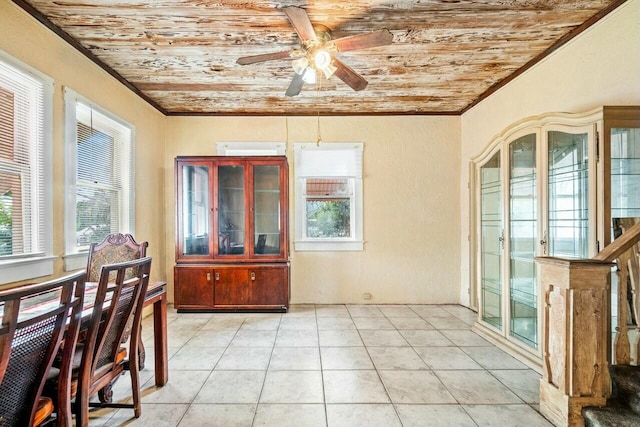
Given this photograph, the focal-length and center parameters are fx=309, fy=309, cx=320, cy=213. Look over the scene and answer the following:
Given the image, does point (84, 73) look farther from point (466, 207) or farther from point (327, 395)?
point (466, 207)

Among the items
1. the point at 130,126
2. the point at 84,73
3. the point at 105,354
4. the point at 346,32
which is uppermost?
the point at 346,32

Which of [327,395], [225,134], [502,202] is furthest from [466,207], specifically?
[225,134]

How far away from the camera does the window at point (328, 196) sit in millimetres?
4496

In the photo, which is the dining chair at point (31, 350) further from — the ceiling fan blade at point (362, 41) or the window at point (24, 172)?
the ceiling fan blade at point (362, 41)

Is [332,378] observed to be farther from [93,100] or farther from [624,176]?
[93,100]

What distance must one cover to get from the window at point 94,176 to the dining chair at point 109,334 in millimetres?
1280

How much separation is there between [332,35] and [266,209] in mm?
2304

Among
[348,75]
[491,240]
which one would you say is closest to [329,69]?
[348,75]

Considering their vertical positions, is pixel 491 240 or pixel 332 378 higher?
pixel 491 240

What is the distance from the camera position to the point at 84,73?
9.35 ft

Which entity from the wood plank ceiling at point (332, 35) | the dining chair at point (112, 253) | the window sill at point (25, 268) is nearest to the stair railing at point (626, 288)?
the wood plank ceiling at point (332, 35)

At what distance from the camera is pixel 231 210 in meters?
4.14

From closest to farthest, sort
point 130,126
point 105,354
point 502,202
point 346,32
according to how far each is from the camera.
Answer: point 105,354, point 346,32, point 502,202, point 130,126

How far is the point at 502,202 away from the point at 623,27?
1.54 m
